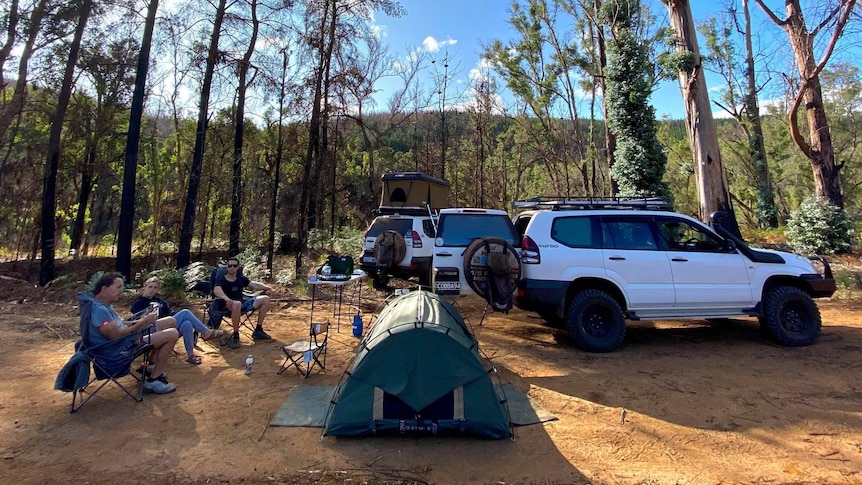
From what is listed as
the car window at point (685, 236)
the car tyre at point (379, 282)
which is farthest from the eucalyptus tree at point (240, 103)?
the car window at point (685, 236)

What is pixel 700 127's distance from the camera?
1127 centimetres

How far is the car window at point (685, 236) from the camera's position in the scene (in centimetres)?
588

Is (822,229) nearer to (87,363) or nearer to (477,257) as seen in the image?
(477,257)

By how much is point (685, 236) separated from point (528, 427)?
4106 millimetres

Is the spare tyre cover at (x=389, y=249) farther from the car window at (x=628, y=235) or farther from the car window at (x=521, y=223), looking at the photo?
the car window at (x=628, y=235)

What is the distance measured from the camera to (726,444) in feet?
11.6

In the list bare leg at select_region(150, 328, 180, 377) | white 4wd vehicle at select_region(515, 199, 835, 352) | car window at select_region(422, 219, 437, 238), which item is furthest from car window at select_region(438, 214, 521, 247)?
bare leg at select_region(150, 328, 180, 377)

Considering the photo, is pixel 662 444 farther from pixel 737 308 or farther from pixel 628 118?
pixel 628 118

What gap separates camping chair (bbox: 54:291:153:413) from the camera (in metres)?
3.95

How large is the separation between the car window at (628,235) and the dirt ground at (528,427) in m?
1.46

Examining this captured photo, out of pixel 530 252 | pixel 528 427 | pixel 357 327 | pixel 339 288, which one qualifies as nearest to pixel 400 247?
pixel 339 288

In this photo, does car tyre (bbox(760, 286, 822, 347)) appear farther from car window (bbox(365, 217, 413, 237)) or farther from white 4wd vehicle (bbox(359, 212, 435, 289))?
car window (bbox(365, 217, 413, 237))

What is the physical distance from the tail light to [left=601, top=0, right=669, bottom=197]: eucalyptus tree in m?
10.2

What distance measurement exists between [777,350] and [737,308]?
2.60ft
